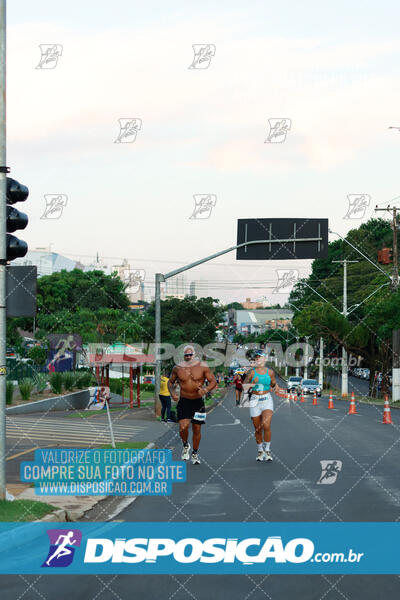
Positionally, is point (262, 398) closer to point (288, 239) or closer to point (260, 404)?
point (260, 404)

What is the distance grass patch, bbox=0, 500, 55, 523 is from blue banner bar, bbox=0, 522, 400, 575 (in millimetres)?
280

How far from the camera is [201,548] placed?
8.16 metres

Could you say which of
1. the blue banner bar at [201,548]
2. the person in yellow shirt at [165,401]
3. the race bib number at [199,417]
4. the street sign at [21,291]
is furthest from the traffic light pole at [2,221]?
the person in yellow shirt at [165,401]

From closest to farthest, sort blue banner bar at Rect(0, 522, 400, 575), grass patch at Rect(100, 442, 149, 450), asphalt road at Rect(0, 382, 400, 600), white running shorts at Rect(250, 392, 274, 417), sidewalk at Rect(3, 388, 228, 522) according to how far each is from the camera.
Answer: asphalt road at Rect(0, 382, 400, 600) → blue banner bar at Rect(0, 522, 400, 575) → sidewalk at Rect(3, 388, 228, 522) → white running shorts at Rect(250, 392, 274, 417) → grass patch at Rect(100, 442, 149, 450)

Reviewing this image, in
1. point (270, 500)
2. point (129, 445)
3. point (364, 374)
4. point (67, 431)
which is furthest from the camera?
point (364, 374)

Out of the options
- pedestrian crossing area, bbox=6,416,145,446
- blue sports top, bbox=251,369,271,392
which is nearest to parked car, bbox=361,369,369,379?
pedestrian crossing area, bbox=6,416,145,446

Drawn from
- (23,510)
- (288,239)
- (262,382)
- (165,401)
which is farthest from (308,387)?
(23,510)

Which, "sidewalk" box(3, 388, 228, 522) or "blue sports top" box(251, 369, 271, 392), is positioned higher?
"blue sports top" box(251, 369, 271, 392)

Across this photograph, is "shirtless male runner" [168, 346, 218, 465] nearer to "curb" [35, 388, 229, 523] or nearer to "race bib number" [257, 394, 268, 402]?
"race bib number" [257, 394, 268, 402]

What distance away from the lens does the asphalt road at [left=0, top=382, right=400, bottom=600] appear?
6.83m

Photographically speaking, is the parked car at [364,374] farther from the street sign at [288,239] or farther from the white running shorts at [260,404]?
the white running shorts at [260,404]

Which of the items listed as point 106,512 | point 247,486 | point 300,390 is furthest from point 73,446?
point 300,390

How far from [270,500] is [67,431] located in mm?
11959

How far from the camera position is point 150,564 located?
7684 mm
